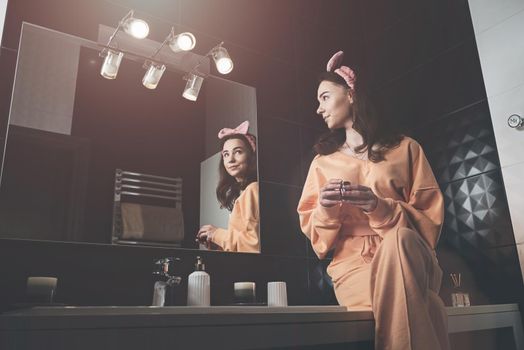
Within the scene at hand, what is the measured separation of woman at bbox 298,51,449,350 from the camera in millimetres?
1587

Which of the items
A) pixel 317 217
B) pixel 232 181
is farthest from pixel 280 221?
pixel 232 181

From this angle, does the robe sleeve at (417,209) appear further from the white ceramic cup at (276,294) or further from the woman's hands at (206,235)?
the woman's hands at (206,235)

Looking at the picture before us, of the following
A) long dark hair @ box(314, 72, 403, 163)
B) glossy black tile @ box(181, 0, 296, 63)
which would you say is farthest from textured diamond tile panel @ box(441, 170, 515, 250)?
glossy black tile @ box(181, 0, 296, 63)

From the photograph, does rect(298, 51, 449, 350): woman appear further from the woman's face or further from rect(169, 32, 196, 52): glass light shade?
rect(169, 32, 196, 52): glass light shade

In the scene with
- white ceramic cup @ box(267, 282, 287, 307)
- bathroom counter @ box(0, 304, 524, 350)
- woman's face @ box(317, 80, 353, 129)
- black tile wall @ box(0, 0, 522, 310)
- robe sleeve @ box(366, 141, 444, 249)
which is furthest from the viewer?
woman's face @ box(317, 80, 353, 129)

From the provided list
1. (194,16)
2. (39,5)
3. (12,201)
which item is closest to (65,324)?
(12,201)

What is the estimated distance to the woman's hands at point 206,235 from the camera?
2.16m

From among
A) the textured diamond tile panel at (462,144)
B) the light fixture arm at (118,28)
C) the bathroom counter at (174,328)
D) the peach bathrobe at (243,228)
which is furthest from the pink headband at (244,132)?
the bathroom counter at (174,328)

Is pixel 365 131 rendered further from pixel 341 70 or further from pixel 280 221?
pixel 280 221

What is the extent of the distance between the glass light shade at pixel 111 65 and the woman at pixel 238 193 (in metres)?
0.57

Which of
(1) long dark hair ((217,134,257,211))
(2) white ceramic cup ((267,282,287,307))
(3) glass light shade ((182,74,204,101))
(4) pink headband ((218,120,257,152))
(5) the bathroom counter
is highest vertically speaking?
(3) glass light shade ((182,74,204,101))

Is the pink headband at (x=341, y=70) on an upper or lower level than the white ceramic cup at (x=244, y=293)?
upper

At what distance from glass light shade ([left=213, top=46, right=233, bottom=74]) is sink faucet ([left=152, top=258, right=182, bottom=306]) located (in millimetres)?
972

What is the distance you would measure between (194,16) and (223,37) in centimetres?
18
